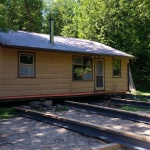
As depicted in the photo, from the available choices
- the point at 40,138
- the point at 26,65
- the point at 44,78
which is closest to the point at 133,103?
the point at 44,78

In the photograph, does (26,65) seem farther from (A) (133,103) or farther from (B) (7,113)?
(A) (133,103)

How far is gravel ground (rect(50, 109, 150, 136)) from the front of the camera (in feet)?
27.5

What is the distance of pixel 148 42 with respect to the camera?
25609 mm

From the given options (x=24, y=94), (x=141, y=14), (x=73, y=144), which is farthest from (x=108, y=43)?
(x=73, y=144)

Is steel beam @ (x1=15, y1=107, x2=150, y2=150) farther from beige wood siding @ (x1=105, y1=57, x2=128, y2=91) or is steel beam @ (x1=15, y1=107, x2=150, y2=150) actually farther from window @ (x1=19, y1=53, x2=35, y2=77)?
beige wood siding @ (x1=105, y1=57, x2=128, y2=91)

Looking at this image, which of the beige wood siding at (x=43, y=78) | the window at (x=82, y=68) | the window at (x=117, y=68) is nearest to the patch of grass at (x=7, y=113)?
the beige wood siding at (x=43, y=78)

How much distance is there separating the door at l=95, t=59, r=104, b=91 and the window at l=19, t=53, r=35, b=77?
4.52m

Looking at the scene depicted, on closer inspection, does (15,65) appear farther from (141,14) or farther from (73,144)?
(141,14)

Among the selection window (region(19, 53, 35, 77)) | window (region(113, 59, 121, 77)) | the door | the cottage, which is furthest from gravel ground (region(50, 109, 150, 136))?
window (region(113, 59, 121, 77))

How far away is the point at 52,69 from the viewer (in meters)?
13.9

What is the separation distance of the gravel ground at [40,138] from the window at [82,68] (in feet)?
21.0

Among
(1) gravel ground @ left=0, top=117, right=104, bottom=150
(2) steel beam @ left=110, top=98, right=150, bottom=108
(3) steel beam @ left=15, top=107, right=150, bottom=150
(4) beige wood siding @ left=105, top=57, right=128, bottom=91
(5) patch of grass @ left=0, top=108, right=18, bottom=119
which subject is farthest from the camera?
(4) beige wood siding @ left=105, top=57, right=128, bottom=91

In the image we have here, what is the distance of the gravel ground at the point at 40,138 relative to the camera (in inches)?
255

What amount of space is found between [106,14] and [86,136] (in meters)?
20.6
